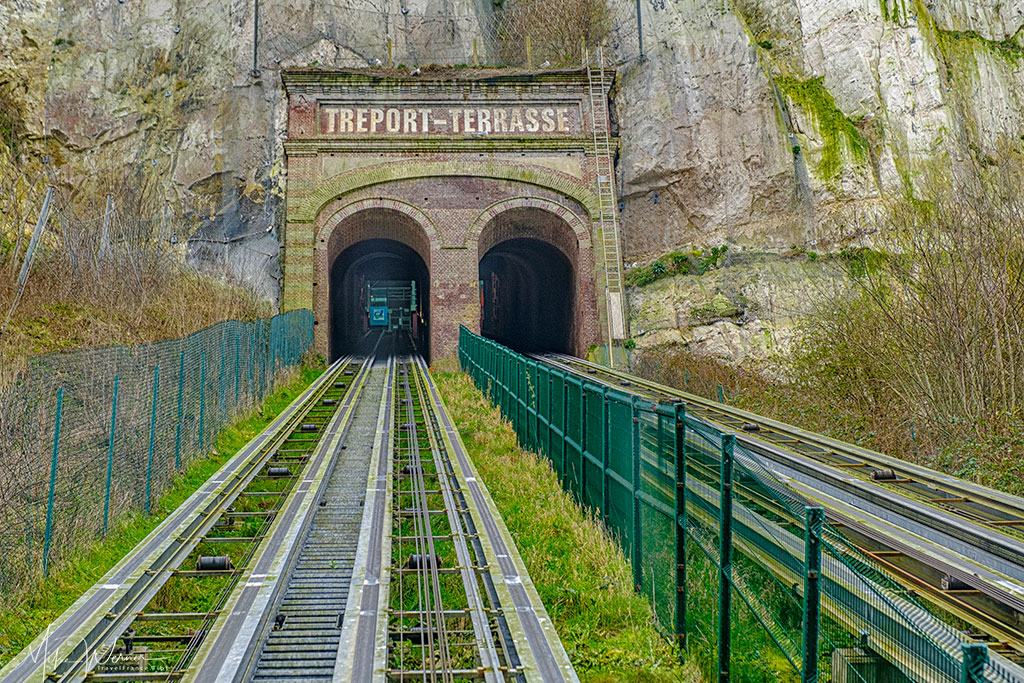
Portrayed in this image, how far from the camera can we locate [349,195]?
947 inches

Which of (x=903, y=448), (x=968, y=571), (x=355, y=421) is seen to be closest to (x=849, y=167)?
(x=903, y=448)

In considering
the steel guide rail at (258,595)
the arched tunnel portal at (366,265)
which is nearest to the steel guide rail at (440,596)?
the steel guide rail at (258,595)

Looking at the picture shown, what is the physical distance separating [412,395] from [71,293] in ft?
23.7

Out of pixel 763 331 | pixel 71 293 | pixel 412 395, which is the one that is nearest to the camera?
pixel 71 293

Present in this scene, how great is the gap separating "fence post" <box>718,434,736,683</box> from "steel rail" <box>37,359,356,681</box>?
360 centimetres

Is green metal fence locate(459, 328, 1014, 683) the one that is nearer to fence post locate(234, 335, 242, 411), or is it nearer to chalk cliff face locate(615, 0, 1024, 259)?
fence post locate(234, 335, 242, 411)

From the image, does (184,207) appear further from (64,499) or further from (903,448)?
(903,448)

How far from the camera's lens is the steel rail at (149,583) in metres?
4.37

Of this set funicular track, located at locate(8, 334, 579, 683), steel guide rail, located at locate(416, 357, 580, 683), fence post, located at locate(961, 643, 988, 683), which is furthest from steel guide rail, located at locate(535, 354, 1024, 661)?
funicular track, located at locate(8, 334, 579, 683)

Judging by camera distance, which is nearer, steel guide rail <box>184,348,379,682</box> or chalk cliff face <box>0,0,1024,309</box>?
steel guide rail <box>184,348,379,682</box>

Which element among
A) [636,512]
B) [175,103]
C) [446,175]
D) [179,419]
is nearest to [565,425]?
[636,512]

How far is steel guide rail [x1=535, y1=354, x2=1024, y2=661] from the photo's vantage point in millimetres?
4914

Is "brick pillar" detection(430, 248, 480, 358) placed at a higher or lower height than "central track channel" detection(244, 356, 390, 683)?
higher

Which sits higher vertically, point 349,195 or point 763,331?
point 349,195
